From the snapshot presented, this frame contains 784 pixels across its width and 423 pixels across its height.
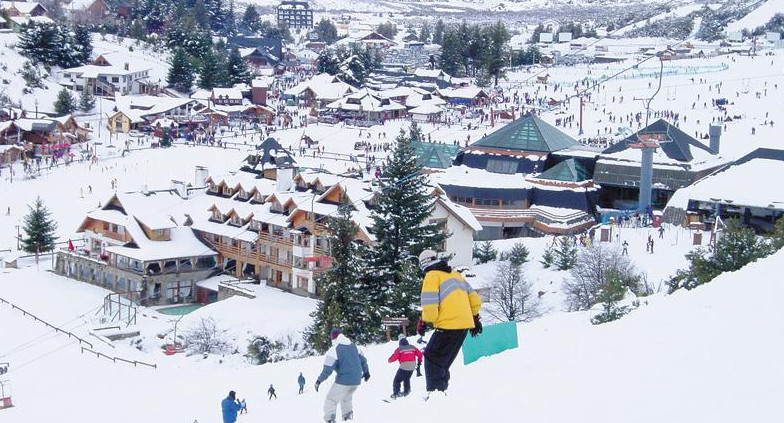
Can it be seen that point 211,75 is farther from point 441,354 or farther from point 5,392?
point 441,354

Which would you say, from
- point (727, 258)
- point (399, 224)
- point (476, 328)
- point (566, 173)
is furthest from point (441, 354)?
point (566, 173)

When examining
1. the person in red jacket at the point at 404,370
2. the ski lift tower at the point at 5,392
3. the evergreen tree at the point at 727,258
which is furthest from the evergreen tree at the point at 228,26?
the person in red jacket at the point at 404,370

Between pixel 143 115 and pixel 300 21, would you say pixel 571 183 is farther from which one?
pixel 300 21

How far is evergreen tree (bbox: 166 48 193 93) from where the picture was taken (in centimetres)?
6084

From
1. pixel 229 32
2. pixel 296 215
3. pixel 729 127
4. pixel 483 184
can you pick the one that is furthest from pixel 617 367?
pixel 229 32

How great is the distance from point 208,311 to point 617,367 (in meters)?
17.5

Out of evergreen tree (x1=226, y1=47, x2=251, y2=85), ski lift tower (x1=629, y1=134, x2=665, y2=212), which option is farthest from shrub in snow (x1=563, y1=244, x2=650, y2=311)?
evergreen tree (x1=226, y1=47, x2=251, y2=85)

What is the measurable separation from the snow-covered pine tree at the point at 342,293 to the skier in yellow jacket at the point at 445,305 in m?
11.5

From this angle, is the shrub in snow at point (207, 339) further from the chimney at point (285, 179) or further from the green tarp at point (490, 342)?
the green tarp at point (490, 342)

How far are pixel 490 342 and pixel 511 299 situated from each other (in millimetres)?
11523

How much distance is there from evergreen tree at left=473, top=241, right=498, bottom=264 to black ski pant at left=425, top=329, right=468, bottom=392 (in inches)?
779

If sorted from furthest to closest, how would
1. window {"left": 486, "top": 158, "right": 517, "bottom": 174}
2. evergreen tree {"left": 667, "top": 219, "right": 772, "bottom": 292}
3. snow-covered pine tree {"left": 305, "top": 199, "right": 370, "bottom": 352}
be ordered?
window {"left": 486, "top": 158, "right": 517, "bottom": 174}
snow-covered pine tree {"left": 305, "top": 199, "right": 370, "bottom": 352}
evergreen tree {"left": 667, "top": 219, "right": 772, "bottom": 292}

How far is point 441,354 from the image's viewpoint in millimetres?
7500

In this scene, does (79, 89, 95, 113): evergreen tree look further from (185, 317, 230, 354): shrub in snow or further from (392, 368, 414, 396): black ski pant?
(392, 368, 414, 396): black ski pant
